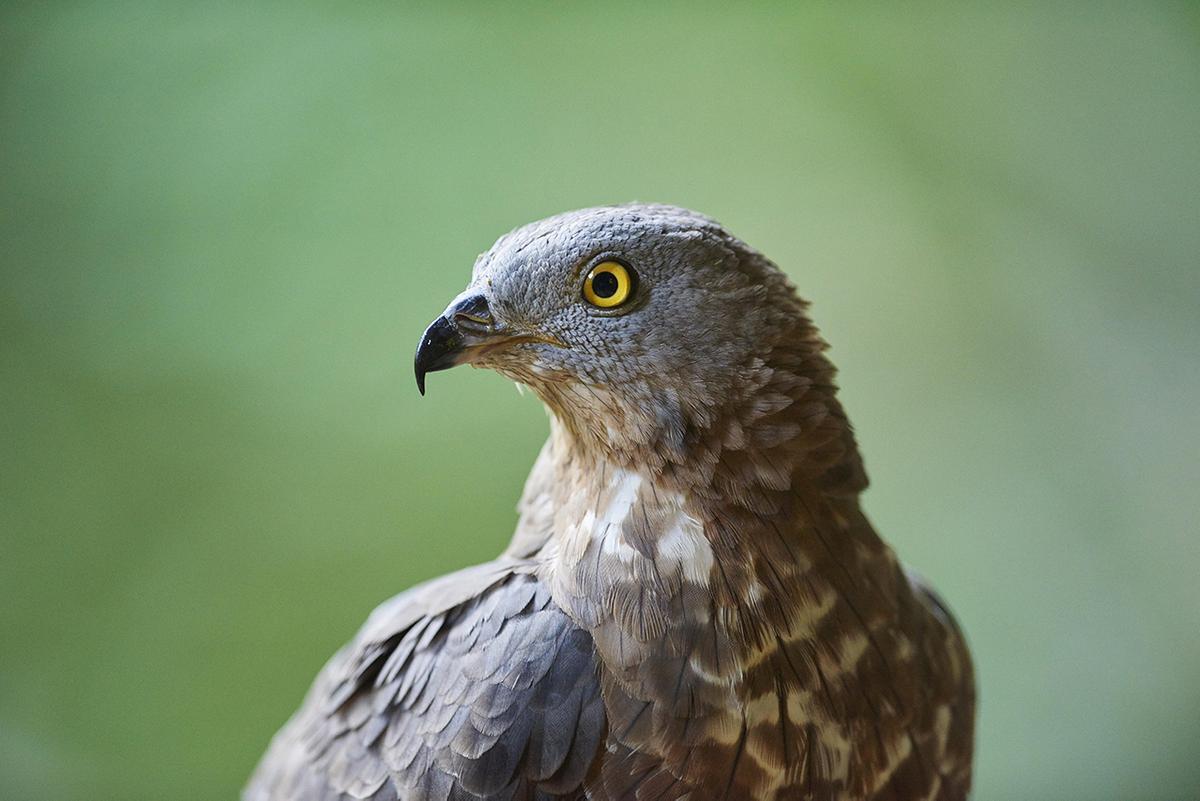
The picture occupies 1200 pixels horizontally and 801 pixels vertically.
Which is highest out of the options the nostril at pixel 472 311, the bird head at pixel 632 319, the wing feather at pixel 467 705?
the nostril at pixel 472 311

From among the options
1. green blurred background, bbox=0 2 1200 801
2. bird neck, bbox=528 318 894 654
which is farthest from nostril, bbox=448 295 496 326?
green blurred background, bbox=0 2 1200 801

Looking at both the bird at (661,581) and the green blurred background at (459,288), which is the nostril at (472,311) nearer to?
the bird at (661,581)

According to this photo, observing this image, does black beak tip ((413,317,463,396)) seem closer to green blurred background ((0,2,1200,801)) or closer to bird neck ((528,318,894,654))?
bird neck ((528,318,894,654))

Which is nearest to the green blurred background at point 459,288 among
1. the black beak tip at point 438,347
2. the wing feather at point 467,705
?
the wing feather at point 467,705

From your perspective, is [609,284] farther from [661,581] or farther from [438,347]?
[661,581]

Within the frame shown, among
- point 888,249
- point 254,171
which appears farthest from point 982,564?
point 254,171

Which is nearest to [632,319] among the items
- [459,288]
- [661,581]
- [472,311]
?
[472,311]

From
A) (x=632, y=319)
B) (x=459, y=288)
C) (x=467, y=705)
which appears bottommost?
(x=467, y=705)

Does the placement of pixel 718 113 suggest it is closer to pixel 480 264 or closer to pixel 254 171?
pixel 254 171
